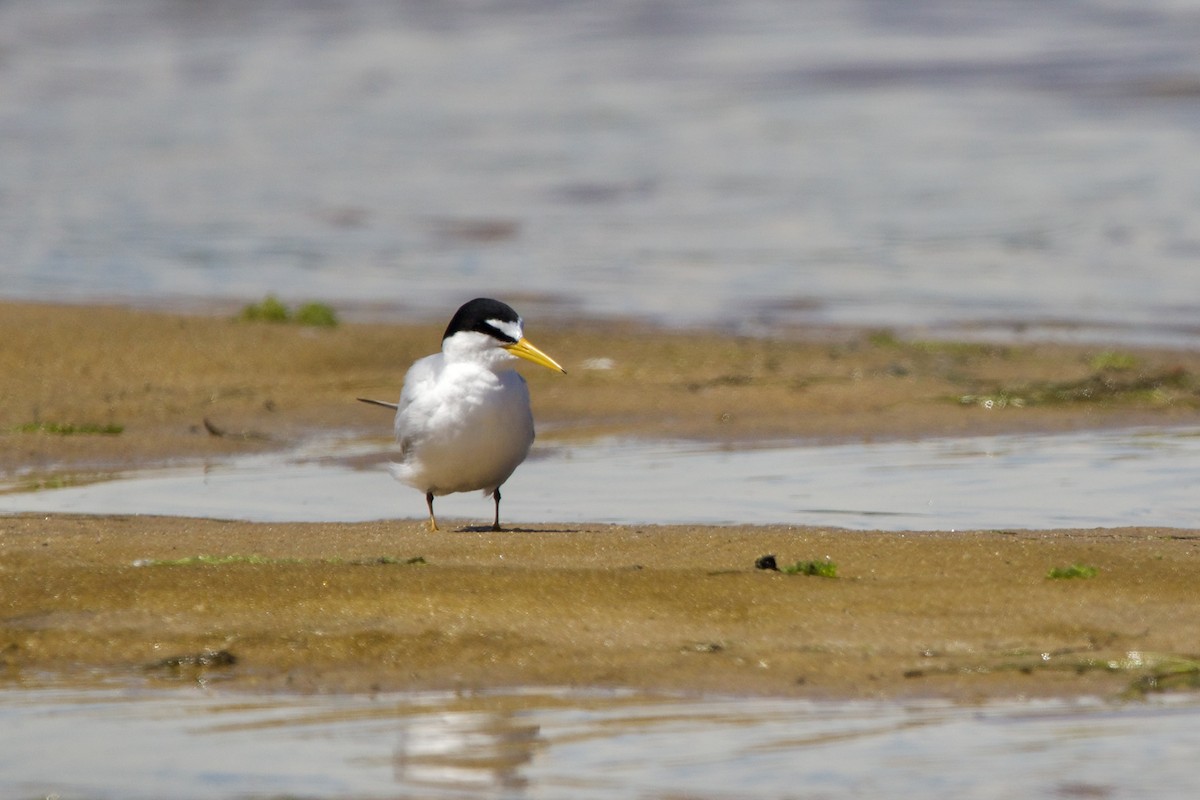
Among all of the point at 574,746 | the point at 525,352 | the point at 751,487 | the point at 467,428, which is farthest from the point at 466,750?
the point at 751,487

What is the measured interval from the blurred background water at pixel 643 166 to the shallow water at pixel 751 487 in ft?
16.2

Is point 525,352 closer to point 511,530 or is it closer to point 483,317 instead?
point 483,317

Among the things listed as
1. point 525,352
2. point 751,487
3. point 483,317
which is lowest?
point 751,487

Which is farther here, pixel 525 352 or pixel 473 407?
pixel 525 352

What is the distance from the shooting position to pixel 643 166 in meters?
24.1

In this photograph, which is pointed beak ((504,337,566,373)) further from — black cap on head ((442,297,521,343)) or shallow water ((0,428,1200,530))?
shallow water ((0,428,1200,530))

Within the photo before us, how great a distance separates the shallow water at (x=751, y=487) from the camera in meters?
8.35

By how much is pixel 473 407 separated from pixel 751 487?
2047mm

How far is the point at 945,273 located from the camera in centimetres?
1752

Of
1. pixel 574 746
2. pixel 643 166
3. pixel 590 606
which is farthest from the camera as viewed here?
pixel 643 166

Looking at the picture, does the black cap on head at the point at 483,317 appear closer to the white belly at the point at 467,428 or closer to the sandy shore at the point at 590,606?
the white belly at the point at 467,428

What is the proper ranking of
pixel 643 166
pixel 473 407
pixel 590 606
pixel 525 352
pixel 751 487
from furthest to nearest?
pixel 643 166 → pixel 751 487 → pixel 525 352 → pixel 473 407 → pixel 590 606

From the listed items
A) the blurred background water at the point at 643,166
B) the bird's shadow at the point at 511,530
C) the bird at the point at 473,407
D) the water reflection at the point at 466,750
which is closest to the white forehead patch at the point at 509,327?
the bird at the point at 473,407

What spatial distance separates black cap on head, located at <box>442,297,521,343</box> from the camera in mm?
7469
